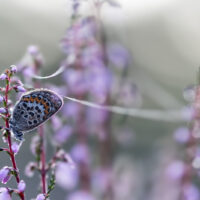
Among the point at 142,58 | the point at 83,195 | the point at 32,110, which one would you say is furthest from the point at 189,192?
the point at 142,58

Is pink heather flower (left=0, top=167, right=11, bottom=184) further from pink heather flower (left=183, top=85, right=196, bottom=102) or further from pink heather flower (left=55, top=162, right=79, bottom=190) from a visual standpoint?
pink heather flower (left=55, top=162, right=79, bottom=190)

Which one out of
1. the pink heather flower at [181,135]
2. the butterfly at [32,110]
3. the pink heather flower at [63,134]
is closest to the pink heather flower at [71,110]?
the pink heather flower at [63,134]

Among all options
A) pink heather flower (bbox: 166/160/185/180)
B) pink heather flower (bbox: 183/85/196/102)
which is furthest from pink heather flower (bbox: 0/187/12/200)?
pink heather flower (bbox: 166/160/185/180)

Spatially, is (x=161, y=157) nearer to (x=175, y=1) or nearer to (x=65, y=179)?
(x=65, y=179)

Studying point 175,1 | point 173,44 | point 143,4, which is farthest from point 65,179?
point 173,44

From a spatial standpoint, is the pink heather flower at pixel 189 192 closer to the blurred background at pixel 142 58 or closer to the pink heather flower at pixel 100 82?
the blurred background at pixel 142 58

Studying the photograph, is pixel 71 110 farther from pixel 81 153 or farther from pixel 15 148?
pixel 15 148

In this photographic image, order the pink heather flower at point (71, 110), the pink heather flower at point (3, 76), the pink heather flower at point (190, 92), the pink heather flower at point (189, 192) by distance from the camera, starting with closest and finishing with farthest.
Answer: the pink heather flower at point (3, 76) < the pink heather flower at point (190, 92) < the pink heather flower at point (189, 192) < the pink heather flower at point (71, 110)
